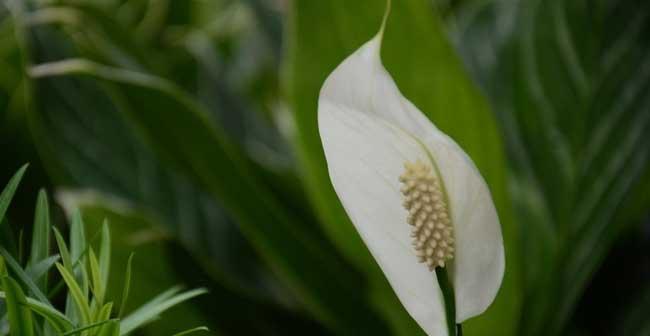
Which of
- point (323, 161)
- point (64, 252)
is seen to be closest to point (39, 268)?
point (64, 252)

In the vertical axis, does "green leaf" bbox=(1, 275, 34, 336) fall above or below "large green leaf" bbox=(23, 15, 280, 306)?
above

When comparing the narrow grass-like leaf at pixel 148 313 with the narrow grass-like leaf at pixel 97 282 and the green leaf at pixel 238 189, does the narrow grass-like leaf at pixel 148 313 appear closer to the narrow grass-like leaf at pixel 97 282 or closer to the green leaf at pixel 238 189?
the narrow grass-like leaf at pixel 97 282

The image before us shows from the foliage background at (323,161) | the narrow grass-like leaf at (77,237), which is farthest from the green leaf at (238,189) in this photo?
the narrow grass-like leaf at (77,237)

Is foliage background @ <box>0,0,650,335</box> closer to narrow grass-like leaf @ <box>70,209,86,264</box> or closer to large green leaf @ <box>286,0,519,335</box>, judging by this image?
large green leaf @ <box>286,0,519,335</box>

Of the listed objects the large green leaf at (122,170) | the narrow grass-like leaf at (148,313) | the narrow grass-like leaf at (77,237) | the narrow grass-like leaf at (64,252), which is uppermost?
the narrow grass-like leaf at (64,252)

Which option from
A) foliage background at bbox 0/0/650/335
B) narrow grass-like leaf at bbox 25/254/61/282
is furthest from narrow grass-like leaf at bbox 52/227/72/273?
foliage background at bbox 0/0/650/335

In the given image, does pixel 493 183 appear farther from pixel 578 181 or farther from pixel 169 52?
pixel 169 52
